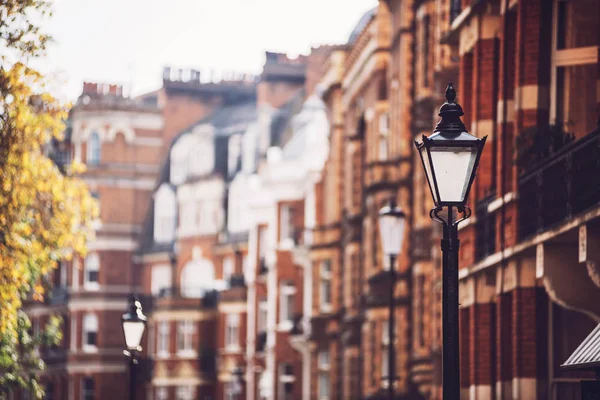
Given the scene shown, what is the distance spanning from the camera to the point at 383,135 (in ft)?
157

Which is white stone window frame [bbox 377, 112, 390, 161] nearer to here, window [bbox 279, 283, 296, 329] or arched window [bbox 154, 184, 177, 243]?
window [bbox 279, 283, 296, 329]

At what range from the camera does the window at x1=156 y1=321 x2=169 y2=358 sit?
89562 millimetres

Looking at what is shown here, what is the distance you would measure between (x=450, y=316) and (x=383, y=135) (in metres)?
32.9

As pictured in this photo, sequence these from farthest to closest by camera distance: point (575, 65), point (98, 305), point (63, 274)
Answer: point (63, 274), point (98, 305), point (575, 65)

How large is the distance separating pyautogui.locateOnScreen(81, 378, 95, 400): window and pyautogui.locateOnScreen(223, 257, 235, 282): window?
8869mm

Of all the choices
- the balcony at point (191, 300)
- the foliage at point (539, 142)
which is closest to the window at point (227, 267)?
the balcony at point (191, 300)

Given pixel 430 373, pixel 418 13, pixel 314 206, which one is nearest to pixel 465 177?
pixel 430 373

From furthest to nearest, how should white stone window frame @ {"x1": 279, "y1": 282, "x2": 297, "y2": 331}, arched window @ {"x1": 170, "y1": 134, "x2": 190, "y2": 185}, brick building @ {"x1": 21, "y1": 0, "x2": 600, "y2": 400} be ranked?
arched window @ {"x1": 170, "y1": 134, "x2": 190, "y2": 185}
white stone window frame @ {"x1": 279, "y1": 282, "x2": 297, "y2": 331}
brick building @ {"x1": 21, "y1": 0, "x2": 600, "y2": 400}

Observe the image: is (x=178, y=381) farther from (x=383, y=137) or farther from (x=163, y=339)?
(x=383, y=137)

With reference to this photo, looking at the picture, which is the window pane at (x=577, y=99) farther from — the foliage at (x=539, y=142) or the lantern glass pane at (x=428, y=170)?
the lantern glass pane at (x=428, y=170)

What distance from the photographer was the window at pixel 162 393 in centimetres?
8900

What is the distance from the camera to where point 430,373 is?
1575 inches

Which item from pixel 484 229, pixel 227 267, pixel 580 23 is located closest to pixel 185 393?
pixel 227 267

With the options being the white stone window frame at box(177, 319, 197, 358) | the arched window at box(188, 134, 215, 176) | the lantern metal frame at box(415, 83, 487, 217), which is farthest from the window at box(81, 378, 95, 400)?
the lantern metal frame at box(415, 83, 487, 217)
